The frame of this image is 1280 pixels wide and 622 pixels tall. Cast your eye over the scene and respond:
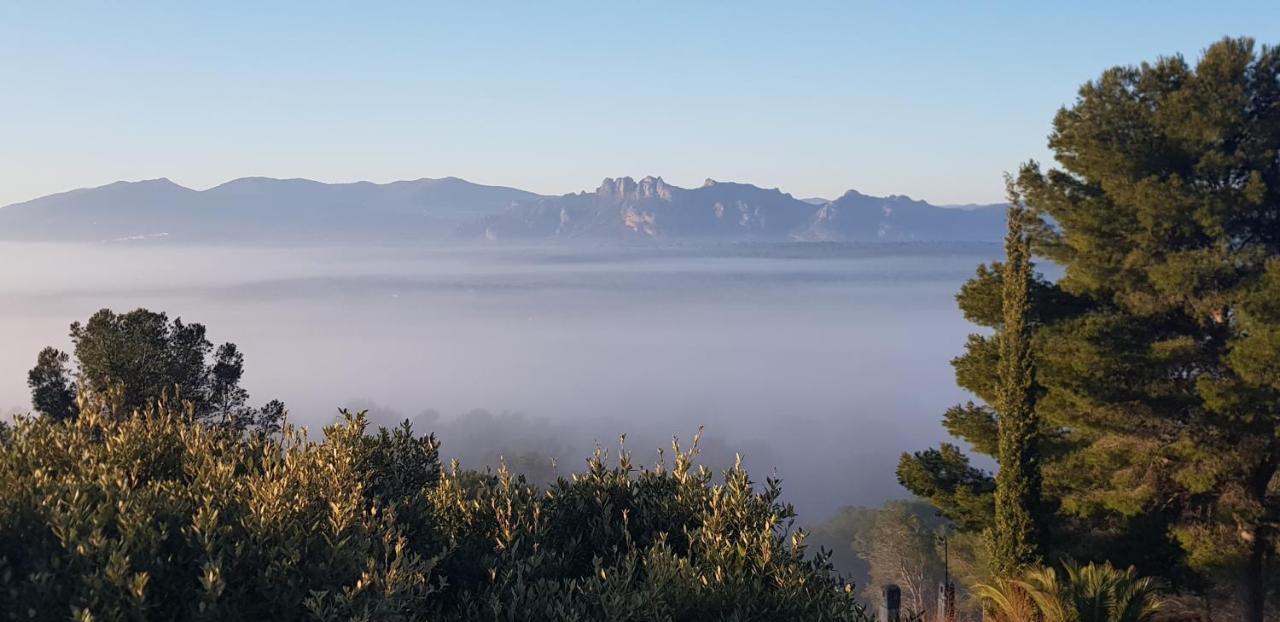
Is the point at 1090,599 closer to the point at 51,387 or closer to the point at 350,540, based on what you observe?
the point at 350,540

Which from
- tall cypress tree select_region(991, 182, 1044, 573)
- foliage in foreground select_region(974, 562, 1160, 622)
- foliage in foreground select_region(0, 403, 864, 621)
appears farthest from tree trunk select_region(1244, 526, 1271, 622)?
foliage in foreground select_region(0, 403, 864, 621)

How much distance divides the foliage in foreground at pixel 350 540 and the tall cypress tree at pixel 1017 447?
14.8 m

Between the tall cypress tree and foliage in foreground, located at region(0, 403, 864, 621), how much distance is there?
14.8 metres

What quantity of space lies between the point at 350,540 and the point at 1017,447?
762 inches

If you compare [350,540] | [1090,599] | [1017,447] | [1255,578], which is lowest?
[1255,578]

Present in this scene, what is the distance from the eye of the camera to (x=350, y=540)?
7680 millimetres

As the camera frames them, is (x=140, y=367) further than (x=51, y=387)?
No

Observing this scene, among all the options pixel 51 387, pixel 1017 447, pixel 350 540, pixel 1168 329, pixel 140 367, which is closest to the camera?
pixel 350 540

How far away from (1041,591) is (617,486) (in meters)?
11.1

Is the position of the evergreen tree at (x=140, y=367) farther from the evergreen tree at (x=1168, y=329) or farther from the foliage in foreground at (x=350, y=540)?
the evergreen tree at (x=1168, y=329)

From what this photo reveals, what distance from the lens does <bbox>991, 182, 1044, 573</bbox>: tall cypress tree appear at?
22.6 meters

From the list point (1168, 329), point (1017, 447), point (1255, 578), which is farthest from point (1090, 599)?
point (1168, 329)

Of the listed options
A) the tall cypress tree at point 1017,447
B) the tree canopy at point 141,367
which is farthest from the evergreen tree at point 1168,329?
the tree canopy at point 141,367

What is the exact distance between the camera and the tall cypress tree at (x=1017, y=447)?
22.6m
